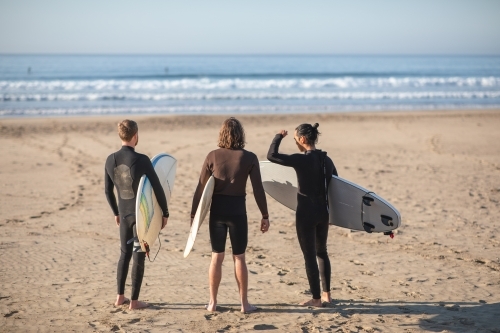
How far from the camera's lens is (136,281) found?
4.83 metres

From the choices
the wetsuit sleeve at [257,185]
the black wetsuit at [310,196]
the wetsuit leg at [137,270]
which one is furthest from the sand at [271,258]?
the wetsuit sleeve at [257,185]

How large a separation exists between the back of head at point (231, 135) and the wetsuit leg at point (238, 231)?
0.59 meters

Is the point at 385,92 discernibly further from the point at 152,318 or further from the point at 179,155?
the point at 152,318

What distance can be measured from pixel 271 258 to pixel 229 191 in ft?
6.56

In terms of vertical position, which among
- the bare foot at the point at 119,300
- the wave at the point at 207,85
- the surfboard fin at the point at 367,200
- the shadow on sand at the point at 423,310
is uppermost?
the wave at the point at 207,85

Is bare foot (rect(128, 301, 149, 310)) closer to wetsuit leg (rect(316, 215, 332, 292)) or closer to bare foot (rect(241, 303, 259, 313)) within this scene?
bare foot (rect(241, 303, 259, 313))

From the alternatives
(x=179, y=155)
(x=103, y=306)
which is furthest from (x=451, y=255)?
(x=179, y=155)

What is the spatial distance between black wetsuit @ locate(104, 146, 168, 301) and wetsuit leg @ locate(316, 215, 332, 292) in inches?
54.3

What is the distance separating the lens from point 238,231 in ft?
15.3

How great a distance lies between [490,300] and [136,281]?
10.4 feet

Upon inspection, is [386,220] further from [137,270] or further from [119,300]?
[119,300]

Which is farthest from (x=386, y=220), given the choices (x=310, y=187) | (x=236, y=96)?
(x=236, y=96)

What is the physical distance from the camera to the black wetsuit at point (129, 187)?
15.6 feet

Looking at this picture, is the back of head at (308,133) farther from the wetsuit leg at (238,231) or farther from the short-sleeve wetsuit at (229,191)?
the wetsuit leg at (238,231)
